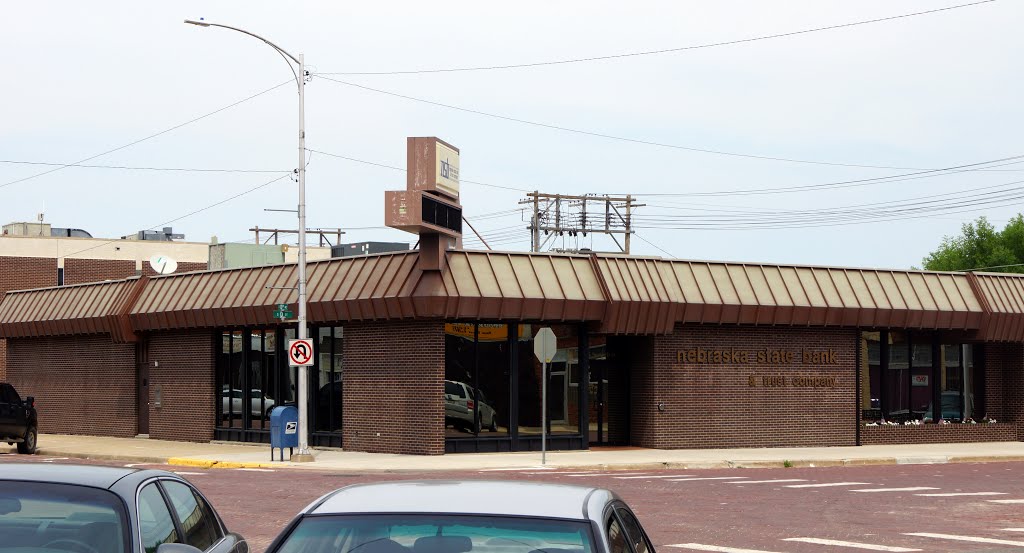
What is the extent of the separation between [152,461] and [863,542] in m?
20.6

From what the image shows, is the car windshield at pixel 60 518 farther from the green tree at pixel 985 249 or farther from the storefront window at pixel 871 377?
the green tree at pixel 985 249

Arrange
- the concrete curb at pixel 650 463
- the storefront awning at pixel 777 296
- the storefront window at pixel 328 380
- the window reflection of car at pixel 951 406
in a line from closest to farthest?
1. the concrete curb at pixel 650 463
2. the storefront awning at pixel 777 296
3. the storefront window at pixel 328 380
4. the window reflection of car at pixel 951 406

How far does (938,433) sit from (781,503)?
2044 cm

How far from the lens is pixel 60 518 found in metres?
6.35

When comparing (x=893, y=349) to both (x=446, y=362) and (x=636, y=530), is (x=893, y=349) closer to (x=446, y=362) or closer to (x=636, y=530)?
(x=446, y=362)

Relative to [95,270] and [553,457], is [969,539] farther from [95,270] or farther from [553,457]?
[95,270]

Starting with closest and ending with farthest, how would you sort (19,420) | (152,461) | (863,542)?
1. (863,542)
2. (152,461)
3. (19,420)

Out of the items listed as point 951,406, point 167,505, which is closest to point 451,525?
point 167,505

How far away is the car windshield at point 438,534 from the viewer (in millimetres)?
4969

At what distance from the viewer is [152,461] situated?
31.2 meters

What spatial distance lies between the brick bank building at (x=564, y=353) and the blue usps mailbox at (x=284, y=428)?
2.74 meters

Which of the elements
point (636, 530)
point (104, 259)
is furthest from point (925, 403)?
point (104, 259)

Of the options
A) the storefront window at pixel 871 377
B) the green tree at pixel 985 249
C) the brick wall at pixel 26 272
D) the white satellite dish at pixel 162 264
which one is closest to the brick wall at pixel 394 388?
the white satellite dish at pixel 162 264

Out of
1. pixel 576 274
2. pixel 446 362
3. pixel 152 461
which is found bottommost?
pixel 152 461
